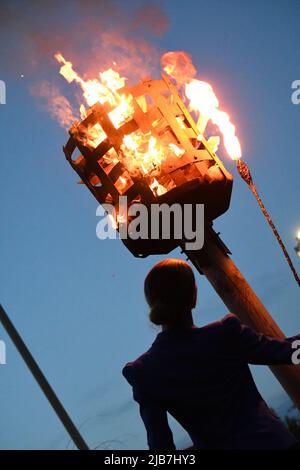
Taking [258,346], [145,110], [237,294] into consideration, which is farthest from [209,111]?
[258,346]

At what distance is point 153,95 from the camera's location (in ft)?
19.3

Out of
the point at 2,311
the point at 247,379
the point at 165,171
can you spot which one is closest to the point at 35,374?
the point at 2,311

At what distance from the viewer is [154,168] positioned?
5.29m

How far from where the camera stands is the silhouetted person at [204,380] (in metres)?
2.21

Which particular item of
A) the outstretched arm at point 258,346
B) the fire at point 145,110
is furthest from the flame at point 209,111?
the outstretched arm at point 258,346

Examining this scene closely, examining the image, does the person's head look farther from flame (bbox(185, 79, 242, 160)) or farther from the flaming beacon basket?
flame (bbox(185, 79, 242, 160))

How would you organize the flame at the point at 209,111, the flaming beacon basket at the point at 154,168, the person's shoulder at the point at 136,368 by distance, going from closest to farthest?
the person's shoulder at the point at 136,368 < the flaming beacon basket at the point at 154,168 < the flame at the point at 209,111

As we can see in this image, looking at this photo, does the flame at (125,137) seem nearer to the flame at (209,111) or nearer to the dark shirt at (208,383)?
the flame at (209,111)

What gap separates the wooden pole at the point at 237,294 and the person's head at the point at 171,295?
2601 millimetres

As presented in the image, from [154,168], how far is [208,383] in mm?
3576

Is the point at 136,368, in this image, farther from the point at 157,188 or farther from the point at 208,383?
the point at 157,188

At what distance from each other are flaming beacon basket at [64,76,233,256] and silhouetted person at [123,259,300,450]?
2.84 m

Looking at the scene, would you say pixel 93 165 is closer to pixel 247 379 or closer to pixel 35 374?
pixel 35 374

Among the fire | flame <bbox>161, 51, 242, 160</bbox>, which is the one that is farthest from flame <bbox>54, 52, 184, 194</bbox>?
flame <bbox>161, 51, 242, 160</bbox>
